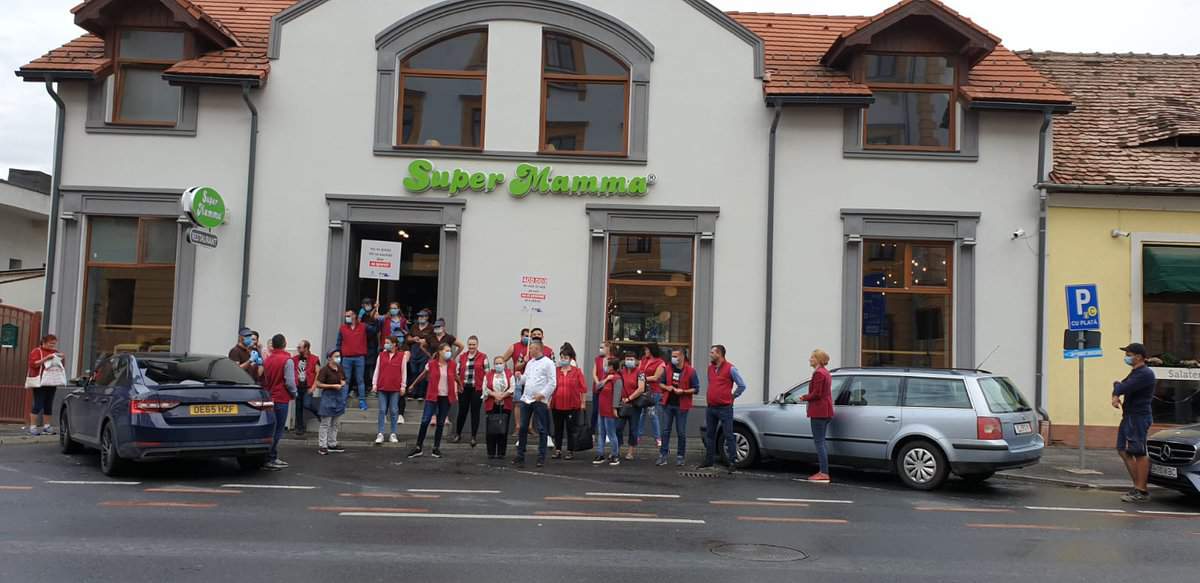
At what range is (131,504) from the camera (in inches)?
357

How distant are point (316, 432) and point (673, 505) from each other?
26.3ft

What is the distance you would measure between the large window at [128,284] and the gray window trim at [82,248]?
0.60ft

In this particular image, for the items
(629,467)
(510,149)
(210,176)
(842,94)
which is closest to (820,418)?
(629,467)

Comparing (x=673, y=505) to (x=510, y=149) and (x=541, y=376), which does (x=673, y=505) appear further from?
(x=510, y=149)

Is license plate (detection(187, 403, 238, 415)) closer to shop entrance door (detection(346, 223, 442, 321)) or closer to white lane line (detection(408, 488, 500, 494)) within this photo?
white lane line (detection(408, 488, 500, 494))

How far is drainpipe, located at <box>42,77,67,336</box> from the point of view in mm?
16359

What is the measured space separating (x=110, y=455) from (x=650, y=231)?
368 inches

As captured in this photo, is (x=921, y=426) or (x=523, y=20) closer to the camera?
(x=921, y=426)

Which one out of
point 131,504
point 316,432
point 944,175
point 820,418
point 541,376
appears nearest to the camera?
point 131,504

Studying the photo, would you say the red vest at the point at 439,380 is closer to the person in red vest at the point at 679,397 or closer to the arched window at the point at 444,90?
the person in red vest at the point at 679,397

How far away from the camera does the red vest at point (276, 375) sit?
12273 millimetres

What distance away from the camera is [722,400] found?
1260 centimetres

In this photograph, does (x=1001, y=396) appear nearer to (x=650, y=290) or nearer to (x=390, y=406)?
(x=650, y=290)

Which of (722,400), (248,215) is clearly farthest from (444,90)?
(722,400)
